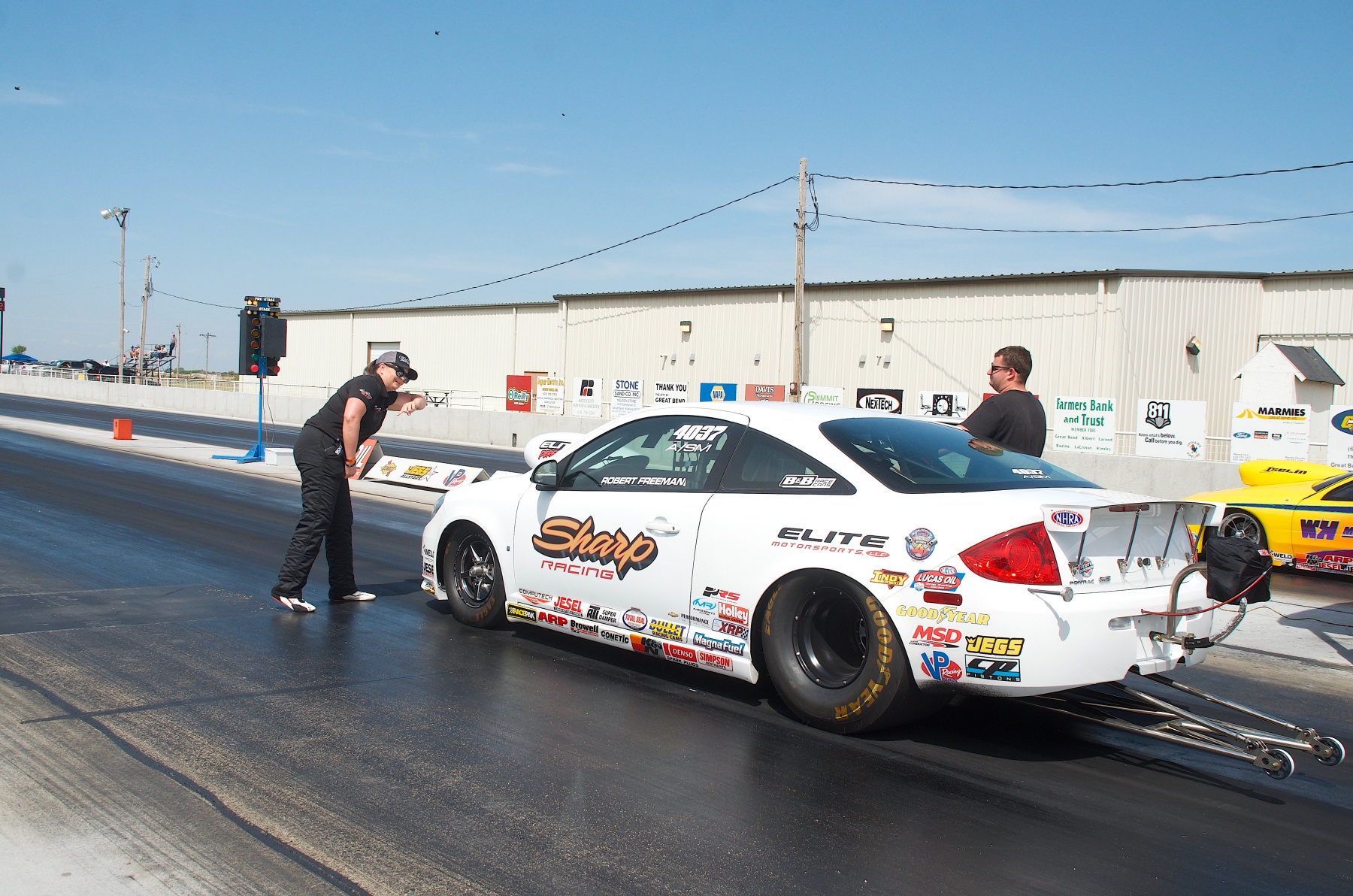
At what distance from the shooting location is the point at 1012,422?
6996mm

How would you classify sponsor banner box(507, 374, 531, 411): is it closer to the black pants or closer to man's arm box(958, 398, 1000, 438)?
the black pants

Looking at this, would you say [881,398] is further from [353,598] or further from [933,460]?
[933,460]

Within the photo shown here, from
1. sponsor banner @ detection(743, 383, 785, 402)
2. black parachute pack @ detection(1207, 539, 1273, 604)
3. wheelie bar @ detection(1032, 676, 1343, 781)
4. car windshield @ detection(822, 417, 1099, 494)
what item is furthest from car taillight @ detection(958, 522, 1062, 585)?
sponsor banner @ detection(743, 383, 785, 402)

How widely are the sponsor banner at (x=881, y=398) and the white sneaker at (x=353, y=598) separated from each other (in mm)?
22262

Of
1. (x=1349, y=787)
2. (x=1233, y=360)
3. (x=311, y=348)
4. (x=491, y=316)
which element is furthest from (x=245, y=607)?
(x=311, y=348)

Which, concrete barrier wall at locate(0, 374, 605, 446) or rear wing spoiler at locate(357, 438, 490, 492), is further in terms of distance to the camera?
concrete barrier wall at locate(0, 374, 605, 446)

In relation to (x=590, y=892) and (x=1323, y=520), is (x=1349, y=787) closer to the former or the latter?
(x=590, y=892)

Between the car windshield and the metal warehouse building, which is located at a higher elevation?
the metal warehouse building

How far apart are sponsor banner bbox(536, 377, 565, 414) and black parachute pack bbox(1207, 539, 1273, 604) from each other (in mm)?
31235

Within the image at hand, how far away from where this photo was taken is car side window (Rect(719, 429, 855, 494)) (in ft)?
16.1

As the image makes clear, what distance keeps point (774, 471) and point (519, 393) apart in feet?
113

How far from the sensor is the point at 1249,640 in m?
7.52

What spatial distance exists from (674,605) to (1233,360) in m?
29.3

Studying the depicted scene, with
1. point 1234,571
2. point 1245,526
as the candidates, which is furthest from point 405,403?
point 1245,526
